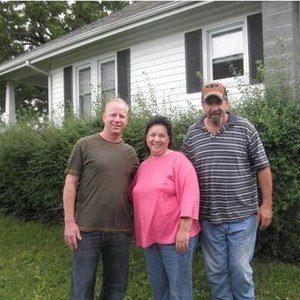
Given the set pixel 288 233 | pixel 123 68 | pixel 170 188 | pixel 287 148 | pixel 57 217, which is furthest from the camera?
pixel 123 68

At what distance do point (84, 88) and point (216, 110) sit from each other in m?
10.1

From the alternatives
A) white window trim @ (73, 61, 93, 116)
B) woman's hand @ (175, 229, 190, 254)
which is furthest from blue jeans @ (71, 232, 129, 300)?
white window trim @ (73, 61, 93, 116)

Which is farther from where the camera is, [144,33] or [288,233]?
[144,33]

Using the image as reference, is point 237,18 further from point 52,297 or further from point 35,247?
point 52,297

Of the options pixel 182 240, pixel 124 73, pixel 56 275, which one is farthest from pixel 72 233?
pixel 124 73

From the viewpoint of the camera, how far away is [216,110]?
3857 millimetres

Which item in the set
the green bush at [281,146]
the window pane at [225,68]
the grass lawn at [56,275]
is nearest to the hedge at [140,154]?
the green bush at [281,146]

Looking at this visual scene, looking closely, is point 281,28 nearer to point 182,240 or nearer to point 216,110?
point 216,110

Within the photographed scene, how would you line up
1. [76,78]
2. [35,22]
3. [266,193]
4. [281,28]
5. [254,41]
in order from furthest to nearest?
[35,22] < [76,78] < [254,41] < [281,28] < [266,193]

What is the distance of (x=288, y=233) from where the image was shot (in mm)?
5766

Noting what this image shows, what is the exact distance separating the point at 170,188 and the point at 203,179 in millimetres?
339

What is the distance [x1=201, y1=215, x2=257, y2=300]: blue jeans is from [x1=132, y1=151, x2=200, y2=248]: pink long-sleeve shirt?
22 centimetres

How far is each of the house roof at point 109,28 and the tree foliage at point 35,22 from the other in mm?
11051

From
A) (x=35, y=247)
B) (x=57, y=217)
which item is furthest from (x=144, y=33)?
(x=35, y=247)
